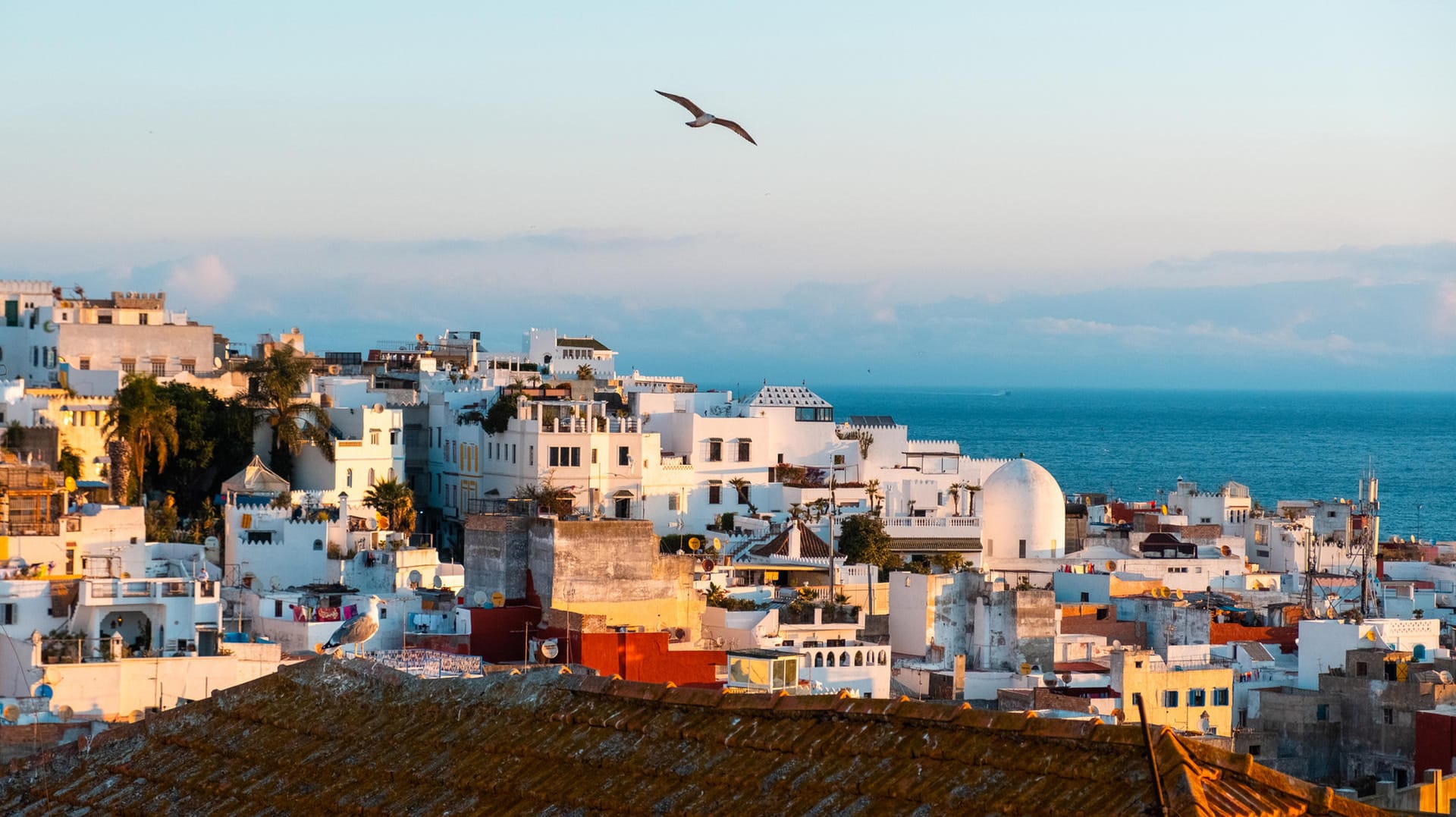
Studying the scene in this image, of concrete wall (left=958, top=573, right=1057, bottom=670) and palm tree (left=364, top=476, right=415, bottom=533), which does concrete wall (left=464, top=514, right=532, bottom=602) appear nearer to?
concrete wall (left=958, top=573, right=1057, bottom=670)

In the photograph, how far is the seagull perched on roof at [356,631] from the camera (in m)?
23.4

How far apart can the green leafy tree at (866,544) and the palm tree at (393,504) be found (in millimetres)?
9887

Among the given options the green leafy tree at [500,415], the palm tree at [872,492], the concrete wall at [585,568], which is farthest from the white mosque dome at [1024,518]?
the concrete wall at [585,568]

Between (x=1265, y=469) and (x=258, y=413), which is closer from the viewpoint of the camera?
(x=258, y=413)

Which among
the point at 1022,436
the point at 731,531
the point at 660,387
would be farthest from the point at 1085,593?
the point at 1022,436

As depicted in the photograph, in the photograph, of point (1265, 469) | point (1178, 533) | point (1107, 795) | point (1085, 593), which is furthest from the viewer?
point (1265, 469)

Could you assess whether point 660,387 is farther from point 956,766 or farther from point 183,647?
point 956,766

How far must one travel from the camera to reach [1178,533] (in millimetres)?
54250

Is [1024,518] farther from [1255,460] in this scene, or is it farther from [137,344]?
[1255,460]

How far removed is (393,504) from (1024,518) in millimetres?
15156

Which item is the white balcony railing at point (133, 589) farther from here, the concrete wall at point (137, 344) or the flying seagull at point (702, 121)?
the concrete wall at point (137, 344)

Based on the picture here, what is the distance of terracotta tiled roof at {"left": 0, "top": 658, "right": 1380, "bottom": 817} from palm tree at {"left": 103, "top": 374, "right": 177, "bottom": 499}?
35550mm

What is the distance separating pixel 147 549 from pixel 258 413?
14930 millimetres

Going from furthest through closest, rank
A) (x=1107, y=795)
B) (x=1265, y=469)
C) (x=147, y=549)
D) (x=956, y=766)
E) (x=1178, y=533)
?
(x=1265, y=469) → (x=1178, y=533) → (x=147, y=549) → (x=956, y=766) → (x=1107, y=795)
